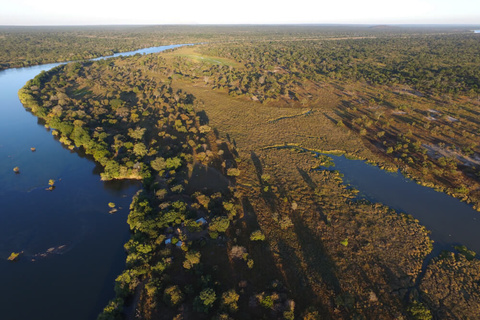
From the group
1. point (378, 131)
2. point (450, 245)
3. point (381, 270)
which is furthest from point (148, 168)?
point (378, 131)

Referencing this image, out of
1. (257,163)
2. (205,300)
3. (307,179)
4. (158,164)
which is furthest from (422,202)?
(158,164)

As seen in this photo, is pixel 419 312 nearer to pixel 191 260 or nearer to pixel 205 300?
pixel 205 300

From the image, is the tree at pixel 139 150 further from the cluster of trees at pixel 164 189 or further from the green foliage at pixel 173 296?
the green foliage at pixel 173 296

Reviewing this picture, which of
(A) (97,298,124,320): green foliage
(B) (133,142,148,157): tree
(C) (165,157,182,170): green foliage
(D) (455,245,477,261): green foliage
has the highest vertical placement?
(B) (133,142,148,157): tree

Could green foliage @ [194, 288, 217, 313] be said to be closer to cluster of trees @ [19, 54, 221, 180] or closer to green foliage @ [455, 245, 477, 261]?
cluster of trees @ [19, 54, 221, 180]

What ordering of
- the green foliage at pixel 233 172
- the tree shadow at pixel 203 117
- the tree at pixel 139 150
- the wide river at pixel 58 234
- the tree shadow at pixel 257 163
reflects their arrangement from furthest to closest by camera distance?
the tree shadow at pixel 203 117 < the tree at pixel 139 150 < the tree shadow at pixel 257 163 < the green foliage at pixel 233 172 < the wide river at pixel 58 234

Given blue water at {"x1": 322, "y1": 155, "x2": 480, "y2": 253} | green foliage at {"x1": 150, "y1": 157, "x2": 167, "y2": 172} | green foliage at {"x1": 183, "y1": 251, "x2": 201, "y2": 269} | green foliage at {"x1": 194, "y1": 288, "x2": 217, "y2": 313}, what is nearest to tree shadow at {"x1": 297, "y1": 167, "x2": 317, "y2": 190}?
blue water at {"x1": 322, "y1": 155, "x2": 480, "y2": 253}

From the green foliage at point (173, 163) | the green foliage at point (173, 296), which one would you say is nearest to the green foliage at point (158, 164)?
the green foliage at point (173, 163)
